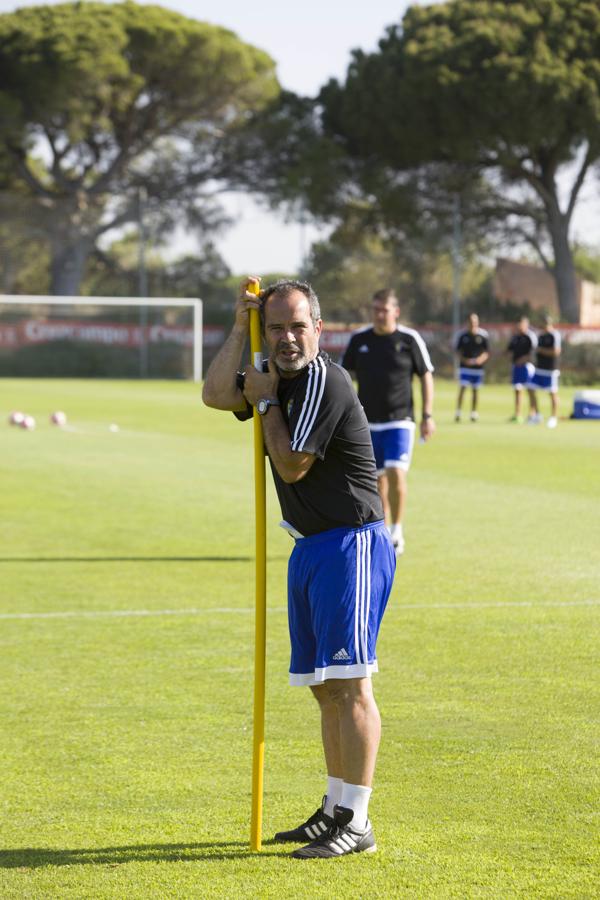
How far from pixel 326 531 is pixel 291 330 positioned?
718 mm

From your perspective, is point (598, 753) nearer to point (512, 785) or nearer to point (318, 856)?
point (512, 785)

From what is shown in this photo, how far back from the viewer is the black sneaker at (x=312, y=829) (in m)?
4.92

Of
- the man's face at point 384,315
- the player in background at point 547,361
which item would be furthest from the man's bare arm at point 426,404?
the player in background at point 547,361

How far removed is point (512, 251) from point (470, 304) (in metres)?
5.40

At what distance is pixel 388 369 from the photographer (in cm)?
1186

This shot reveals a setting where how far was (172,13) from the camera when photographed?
59.4 metres

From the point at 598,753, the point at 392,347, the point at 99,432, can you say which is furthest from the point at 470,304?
the point at 598,753

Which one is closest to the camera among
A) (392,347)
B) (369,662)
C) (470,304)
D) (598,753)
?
(369,662)

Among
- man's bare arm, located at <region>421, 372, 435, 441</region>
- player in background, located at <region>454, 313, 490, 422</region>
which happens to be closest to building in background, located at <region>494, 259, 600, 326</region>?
player in background, located at <region>454, 313, 490, 422</region>

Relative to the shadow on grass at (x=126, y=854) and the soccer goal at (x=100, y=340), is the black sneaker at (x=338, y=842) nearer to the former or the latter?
the shadow on grass at (x=126, y=854)

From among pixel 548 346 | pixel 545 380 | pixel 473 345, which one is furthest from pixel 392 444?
pixel 545 380

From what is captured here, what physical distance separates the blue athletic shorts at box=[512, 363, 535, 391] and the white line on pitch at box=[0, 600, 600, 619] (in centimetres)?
1997

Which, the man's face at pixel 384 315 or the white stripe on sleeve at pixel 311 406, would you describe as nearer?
the white stripe on sleeve at pixel 311 406

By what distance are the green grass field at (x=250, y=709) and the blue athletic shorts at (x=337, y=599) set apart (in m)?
0.69
